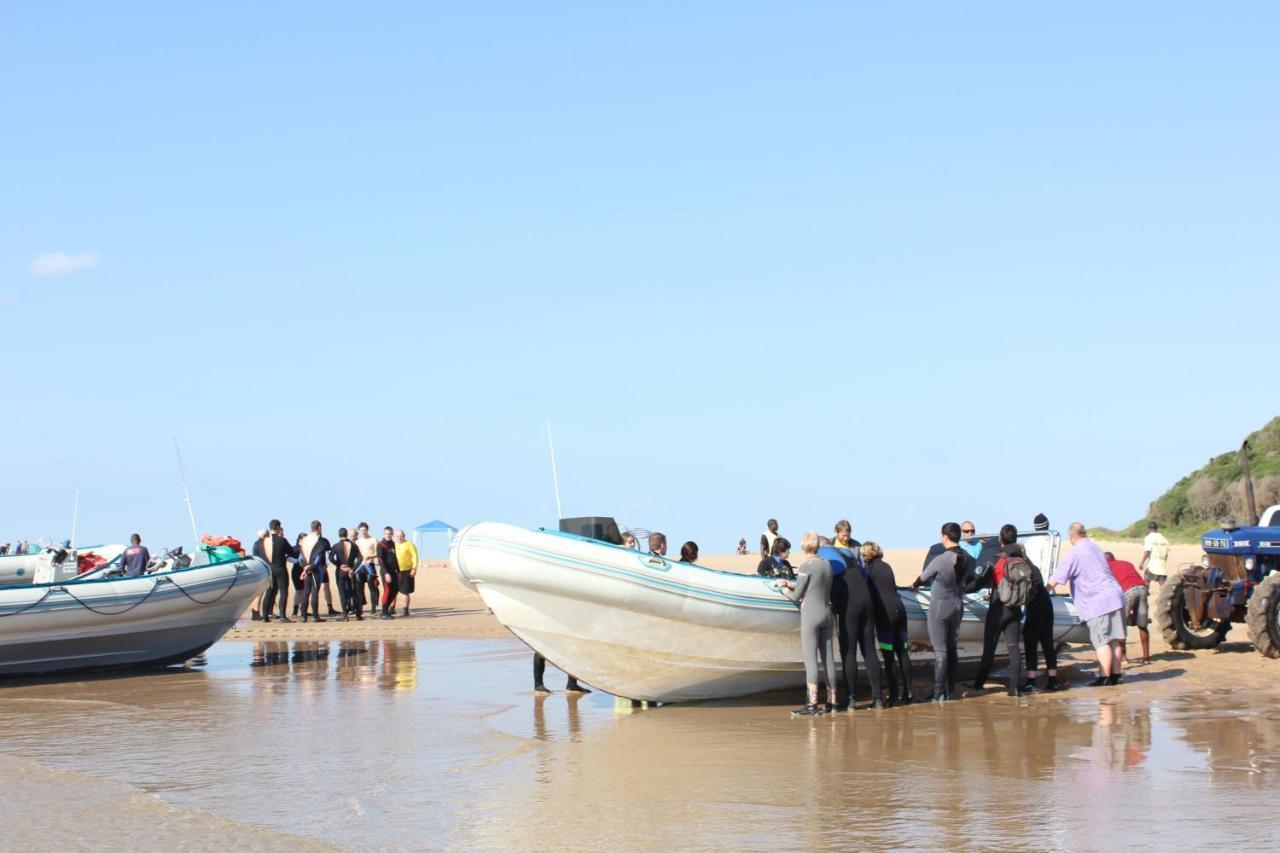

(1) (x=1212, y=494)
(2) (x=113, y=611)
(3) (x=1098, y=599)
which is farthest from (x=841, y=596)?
(1) (x=1212, y=494)

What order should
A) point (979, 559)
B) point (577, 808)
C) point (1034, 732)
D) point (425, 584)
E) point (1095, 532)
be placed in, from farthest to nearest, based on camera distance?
point (1095, 532), point (425, 584), point (979, 559), point (1034, 732), point (577, 808)

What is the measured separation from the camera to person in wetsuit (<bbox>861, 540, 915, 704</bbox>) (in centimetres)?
1223

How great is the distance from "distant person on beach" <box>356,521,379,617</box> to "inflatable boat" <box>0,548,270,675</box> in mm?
5971

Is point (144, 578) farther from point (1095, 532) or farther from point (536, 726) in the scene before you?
point (1095, 532)

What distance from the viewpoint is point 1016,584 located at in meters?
12.4

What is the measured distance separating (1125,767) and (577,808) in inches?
146

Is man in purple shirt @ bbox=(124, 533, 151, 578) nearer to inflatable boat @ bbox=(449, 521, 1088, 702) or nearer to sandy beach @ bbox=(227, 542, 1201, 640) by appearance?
sandy beach @ bbox=(227, 542, 1201, 640)

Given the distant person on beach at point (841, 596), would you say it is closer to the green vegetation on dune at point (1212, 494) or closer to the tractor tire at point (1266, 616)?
the tractor tire at point (1266, 616)

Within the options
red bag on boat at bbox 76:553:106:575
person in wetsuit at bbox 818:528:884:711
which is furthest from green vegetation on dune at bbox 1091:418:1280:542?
red bag on boat at bbox 76:553:106:575

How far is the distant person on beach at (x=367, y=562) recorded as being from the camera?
81.7 ft

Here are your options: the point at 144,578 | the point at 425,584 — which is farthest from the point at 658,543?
the point at 425,584

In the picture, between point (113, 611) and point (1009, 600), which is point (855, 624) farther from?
point (113, 611)

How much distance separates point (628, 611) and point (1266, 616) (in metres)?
6.90

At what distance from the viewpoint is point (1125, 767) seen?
8.84m
